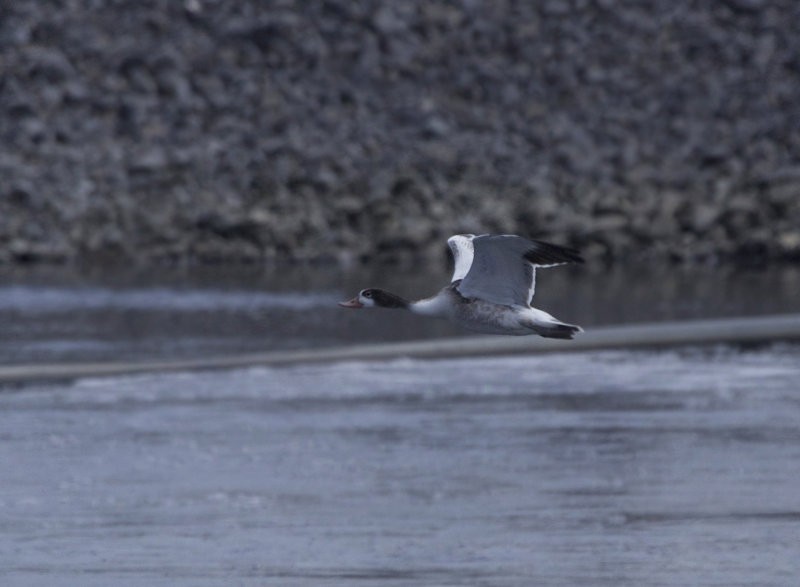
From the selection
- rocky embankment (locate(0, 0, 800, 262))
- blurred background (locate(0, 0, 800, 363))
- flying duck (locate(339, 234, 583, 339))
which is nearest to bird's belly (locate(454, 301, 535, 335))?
flying duck (locate(339, 234, 583, 339))

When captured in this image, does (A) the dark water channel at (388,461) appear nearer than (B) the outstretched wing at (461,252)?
No

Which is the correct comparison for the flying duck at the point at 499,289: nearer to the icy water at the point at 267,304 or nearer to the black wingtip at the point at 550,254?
the black wingtip at the point at 550,254

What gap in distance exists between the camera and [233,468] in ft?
54.6

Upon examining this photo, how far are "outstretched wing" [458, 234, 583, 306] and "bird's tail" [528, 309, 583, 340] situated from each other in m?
0.25

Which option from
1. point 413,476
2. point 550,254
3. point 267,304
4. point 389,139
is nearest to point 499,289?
point 550,254

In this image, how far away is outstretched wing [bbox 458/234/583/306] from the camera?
11.4m

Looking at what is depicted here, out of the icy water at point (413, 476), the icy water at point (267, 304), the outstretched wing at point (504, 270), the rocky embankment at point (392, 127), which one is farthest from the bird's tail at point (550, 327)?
the rocky embankment at point (392, 127)

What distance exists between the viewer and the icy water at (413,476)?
45.4ft

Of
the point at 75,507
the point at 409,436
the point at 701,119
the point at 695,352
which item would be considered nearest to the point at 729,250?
the point at 701,119

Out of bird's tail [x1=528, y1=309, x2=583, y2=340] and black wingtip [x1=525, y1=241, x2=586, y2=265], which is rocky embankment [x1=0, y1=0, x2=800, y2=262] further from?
bird's tail [x1=528, y1=309, x2=583, y2=340]

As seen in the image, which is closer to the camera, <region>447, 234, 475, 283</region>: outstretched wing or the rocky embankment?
<region>447, 234, 475, 283</region>: outstretched wing

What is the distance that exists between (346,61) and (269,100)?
1.35 m

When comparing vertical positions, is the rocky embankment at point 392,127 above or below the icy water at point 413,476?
above

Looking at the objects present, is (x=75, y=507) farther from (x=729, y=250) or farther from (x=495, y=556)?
(x=729, y=250)
